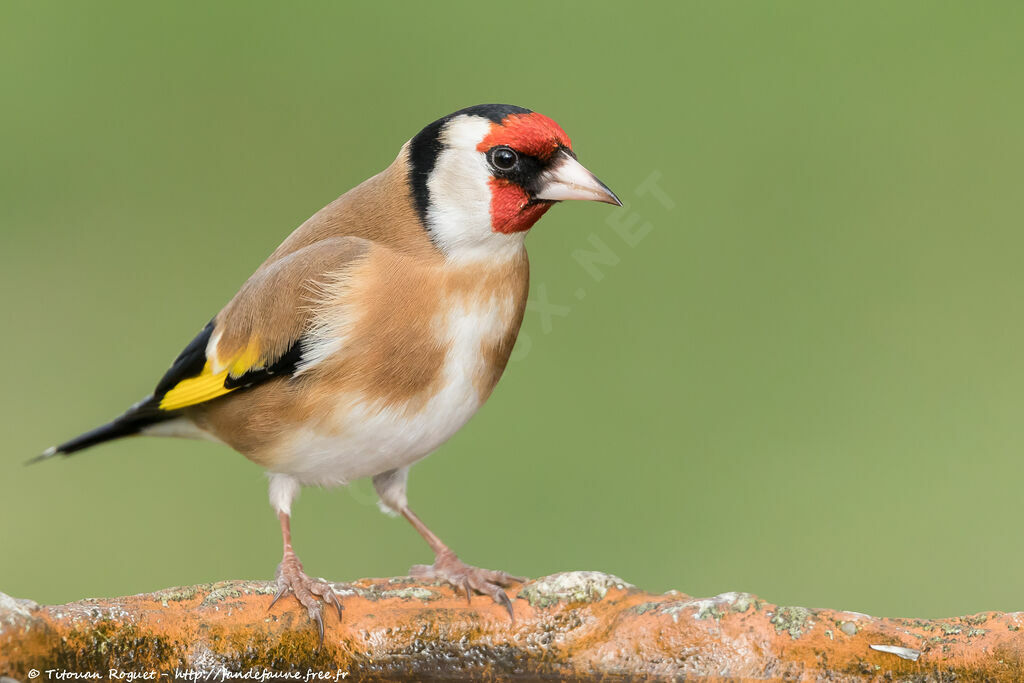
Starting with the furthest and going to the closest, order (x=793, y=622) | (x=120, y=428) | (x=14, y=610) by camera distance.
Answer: (x=120, y=428) → (x=793, y=622) → (x=14, y=610)

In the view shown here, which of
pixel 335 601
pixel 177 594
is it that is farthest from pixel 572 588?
pixel 177 594

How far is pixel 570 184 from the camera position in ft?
10.4

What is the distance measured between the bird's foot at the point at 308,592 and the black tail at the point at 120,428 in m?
0.81

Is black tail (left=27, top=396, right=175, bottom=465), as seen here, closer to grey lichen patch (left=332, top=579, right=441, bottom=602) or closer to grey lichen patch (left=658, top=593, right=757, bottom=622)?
grey lichen patch (left=332, top=579, right=441, bottom=602)

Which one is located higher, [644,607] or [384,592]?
[644,607]

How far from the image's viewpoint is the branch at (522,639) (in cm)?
298

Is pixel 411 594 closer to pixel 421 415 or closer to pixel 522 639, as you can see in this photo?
pixel 522 639

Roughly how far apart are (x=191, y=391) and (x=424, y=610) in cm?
104

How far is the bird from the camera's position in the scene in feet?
10.6

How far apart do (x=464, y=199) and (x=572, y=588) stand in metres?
1.09

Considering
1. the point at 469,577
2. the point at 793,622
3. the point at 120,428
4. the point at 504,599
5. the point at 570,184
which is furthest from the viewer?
the point at 120,428

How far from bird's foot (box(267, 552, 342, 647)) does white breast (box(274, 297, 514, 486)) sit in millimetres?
342

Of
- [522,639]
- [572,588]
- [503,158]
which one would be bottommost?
[522,639]

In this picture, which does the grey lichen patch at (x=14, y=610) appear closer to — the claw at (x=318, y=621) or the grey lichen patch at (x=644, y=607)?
the claw at (x=318, y=621)
